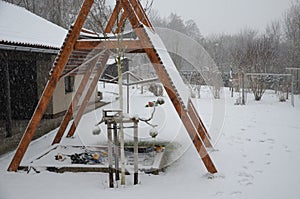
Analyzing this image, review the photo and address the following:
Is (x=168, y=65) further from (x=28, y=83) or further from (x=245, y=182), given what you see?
(x=28, y=83)

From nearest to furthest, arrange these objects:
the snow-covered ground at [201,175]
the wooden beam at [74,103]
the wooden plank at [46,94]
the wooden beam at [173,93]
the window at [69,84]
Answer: the snow-covered ground at [201,175] → the wooden beam at [173,93] → the wooden plank at [46,94] → the wooden beam at [74,103] → the window at [69,84]

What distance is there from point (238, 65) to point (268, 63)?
1576mm

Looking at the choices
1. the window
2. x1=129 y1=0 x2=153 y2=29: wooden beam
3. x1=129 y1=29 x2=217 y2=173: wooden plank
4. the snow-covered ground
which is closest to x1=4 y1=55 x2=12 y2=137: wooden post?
the snow-covered ground

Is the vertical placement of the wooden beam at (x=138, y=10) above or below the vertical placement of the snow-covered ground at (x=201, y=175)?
above

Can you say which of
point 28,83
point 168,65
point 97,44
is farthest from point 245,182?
point 28,83

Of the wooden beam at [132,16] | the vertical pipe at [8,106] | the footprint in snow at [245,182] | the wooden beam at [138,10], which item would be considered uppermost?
the wooden beam at [138,10]

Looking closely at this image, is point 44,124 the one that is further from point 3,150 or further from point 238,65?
point 238,65

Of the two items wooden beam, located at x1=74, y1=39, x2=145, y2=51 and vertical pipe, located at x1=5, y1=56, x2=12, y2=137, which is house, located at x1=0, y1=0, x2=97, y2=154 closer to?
vertical pipe, located at x1=5, y1=56, x2=12, y2=137

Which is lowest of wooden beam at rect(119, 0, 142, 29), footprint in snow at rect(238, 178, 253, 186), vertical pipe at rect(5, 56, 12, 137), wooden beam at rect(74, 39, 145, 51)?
footprint in snow at rect(238, 178, 253, 186)

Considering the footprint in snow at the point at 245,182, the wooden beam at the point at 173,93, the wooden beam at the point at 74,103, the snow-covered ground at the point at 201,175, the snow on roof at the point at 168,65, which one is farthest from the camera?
the wooden beam at the point at 74,103

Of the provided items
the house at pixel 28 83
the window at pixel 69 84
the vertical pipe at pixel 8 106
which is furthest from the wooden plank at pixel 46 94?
the window at pixel 69 84

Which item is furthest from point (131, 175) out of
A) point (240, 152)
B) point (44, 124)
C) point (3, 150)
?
point (44, 124)

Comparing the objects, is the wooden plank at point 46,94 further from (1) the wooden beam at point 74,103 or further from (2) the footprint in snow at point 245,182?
(2) the footprint in snow at point 245,182

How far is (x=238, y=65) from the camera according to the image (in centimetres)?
1575
